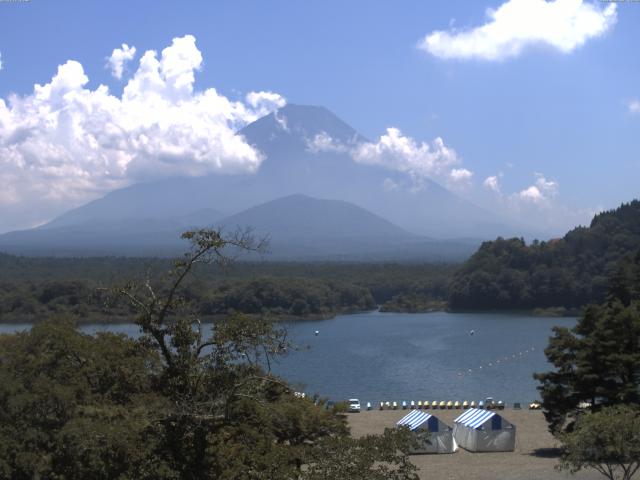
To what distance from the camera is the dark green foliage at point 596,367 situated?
14.4 meters

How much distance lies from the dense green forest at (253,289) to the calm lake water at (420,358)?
253 cm

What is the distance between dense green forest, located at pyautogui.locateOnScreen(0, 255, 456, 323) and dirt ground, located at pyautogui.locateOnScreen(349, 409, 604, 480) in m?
17.5

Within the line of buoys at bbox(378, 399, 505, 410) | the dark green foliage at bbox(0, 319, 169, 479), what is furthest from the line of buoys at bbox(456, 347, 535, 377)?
the dark green foliage at bbox(0, 319, 169, 479)

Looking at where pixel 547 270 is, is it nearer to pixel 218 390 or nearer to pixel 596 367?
pixel 596 367

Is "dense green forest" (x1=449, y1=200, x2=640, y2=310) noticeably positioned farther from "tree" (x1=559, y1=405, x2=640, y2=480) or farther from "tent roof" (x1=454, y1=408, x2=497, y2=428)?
"tree" (x1=559, y1=405, x2=640, y2=480)

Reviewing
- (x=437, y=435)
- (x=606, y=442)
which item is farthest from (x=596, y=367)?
(x=606, y=442)

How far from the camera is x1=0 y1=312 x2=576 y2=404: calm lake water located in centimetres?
2644

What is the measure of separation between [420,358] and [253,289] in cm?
1792

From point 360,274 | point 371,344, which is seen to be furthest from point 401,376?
point 360,274

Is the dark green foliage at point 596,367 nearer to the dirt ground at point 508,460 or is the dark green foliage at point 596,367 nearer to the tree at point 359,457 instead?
the dirt ground at point 508,460

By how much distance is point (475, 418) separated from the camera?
16375 mm

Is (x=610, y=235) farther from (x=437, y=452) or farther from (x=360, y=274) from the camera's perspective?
(x=437, y=452)

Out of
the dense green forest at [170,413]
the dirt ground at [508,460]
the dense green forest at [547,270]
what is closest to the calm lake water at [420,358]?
the dirt ground at [508,460]

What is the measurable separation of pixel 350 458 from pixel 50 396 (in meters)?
2.79
